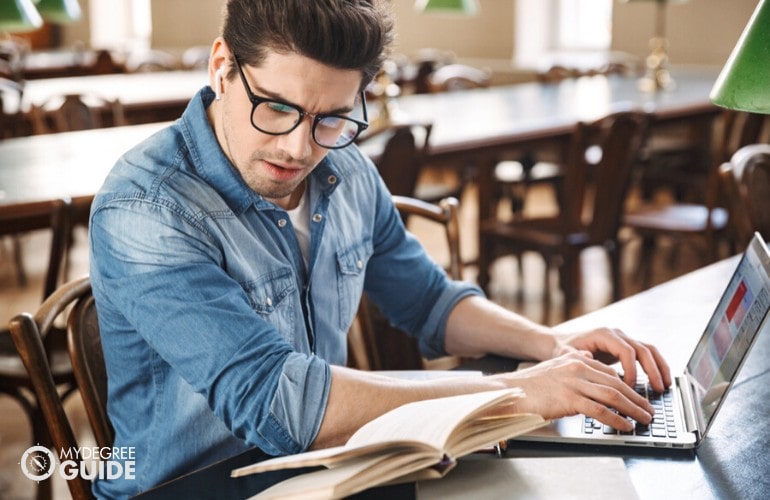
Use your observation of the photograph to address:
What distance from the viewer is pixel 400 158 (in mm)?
2838

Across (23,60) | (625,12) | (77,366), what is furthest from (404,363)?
(23,60)

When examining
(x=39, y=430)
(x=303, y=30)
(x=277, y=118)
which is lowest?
(x=39, y=430)

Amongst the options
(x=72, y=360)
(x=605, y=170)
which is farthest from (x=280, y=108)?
(x=605, y=170)

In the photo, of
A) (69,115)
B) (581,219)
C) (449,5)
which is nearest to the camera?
(581,219)

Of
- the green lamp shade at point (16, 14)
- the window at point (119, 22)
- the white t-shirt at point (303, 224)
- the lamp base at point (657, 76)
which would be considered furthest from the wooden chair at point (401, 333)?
the window at point (119, 22)

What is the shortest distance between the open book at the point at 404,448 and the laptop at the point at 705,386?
16 centimetres

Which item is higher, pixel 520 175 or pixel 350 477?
pixel 350 477

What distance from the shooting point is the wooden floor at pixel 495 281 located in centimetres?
→ 303

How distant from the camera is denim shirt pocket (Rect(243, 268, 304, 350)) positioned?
4.05ft

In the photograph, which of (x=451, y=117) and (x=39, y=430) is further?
(x=451, y=117)

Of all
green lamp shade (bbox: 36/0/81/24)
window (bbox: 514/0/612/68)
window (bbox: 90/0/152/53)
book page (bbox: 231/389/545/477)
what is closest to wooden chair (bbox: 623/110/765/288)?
book page (bbox: 231/389/545/477)

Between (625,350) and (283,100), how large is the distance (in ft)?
1.84

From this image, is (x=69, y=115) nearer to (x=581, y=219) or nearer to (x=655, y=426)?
(x=581, y=219)

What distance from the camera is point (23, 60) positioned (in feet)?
25.4
